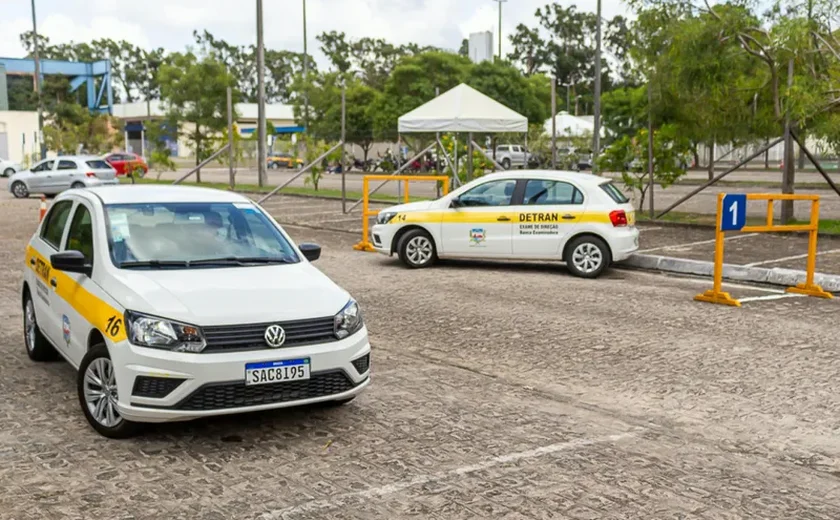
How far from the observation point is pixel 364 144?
56.4 m

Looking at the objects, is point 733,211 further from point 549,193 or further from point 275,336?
point 275,336

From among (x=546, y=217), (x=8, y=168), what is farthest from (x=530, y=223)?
(x=8, y=168)

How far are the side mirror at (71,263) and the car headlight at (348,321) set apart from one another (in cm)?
181

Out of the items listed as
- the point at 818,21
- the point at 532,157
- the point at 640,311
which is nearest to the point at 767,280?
the point at 640,311

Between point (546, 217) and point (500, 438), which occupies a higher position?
point (546, 217)

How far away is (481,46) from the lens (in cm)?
6262

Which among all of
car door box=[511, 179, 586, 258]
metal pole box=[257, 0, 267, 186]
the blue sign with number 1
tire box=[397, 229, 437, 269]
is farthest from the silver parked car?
the blue sign with number 1

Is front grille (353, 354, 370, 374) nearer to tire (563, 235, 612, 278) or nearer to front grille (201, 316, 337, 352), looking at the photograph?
front grille (201, 316, 337, 352)

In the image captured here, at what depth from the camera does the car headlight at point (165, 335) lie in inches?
217

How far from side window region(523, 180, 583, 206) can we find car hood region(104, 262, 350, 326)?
7.42 metres

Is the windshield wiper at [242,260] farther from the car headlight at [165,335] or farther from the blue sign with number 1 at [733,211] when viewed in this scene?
the blue sign with number 1 at [733,211]

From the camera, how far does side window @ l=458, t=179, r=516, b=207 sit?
44.8 feet

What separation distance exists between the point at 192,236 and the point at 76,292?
90cm

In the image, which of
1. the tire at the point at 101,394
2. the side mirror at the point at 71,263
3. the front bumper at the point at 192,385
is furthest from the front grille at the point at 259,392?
the side mirror at the point at 71,263
